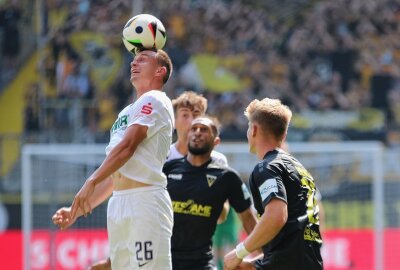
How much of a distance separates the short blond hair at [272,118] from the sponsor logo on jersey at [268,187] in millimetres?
349

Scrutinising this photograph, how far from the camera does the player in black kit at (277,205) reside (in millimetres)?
4661

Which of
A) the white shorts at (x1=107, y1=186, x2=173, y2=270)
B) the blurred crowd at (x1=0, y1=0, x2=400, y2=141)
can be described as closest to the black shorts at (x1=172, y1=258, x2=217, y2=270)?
the white shorts at (x1=107, y1=186, x2=173, y2=270)

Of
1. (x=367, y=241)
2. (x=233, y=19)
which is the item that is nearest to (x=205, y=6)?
(x=233, y=19)

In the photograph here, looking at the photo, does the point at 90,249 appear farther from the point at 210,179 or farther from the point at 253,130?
the point at 253,130

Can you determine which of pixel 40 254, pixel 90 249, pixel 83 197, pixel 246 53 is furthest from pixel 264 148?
pixel 246 53

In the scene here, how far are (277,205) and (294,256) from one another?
14.1 inches

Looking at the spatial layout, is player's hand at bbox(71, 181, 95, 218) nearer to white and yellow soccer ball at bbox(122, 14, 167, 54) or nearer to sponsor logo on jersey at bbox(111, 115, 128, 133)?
sponsor logo on jersey at bbox(111, 115, 128, 133)

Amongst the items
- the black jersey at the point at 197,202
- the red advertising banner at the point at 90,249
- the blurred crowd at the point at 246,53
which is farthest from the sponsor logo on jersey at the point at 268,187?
the blurred crowd at the point at 246,53

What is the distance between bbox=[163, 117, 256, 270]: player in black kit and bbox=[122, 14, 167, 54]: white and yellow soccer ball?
Result: 3.63 ft

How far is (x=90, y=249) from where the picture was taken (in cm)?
1143

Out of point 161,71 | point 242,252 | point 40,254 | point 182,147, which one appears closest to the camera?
point 242,252

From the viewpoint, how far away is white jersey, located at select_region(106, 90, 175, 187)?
524 centimetres

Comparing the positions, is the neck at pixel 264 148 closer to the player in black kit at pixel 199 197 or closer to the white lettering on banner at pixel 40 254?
the player in black kit at pixel 199 197

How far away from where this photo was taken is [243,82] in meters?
19.1
